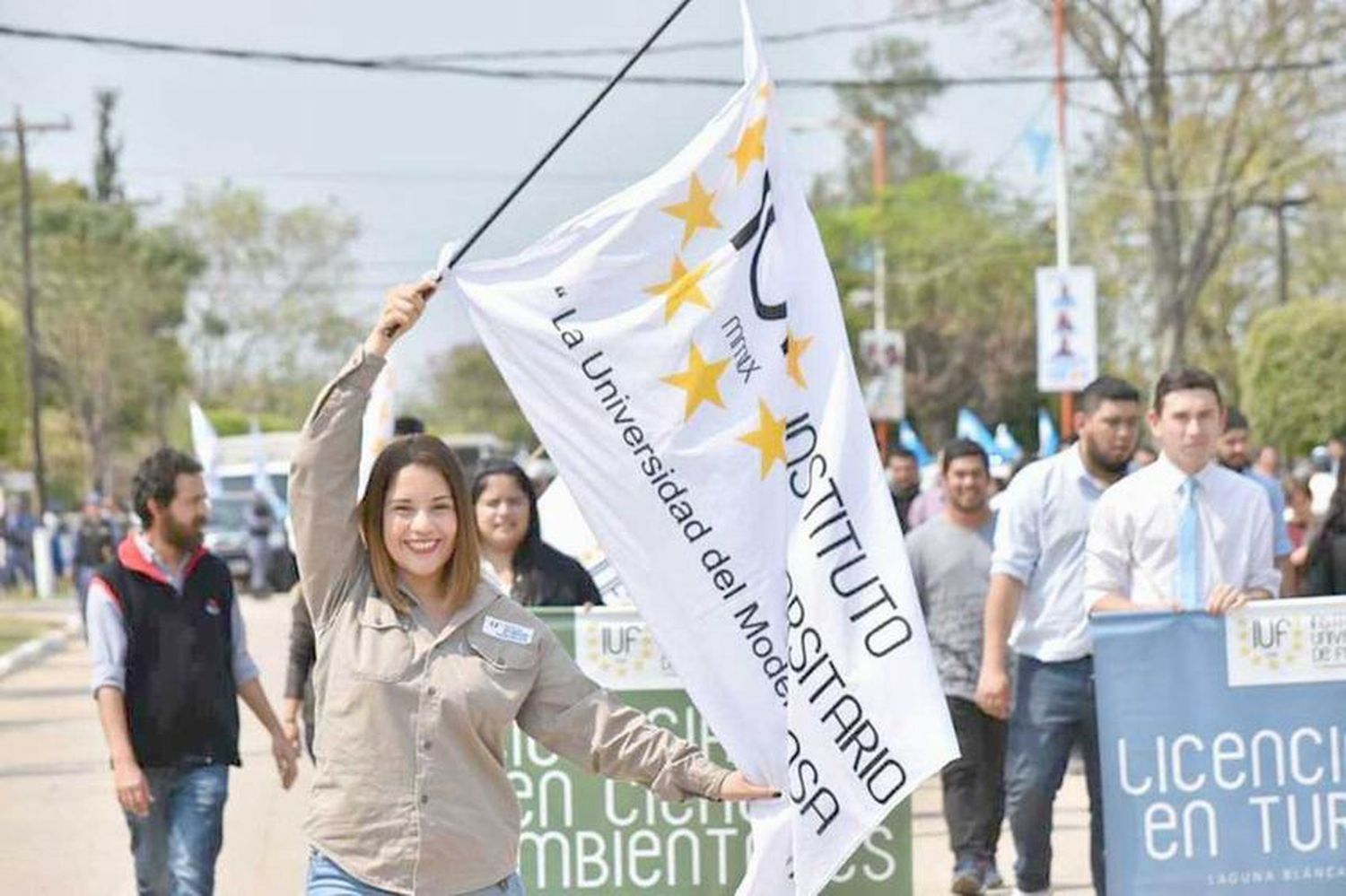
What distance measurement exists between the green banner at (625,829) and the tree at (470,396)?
90203 mm

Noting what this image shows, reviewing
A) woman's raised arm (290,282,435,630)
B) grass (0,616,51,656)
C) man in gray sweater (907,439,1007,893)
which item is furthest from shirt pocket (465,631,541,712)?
grass (0,616,51,656)

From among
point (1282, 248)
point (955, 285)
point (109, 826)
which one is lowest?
point (109, 826)

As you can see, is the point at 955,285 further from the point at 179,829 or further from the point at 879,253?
the point at 179,829

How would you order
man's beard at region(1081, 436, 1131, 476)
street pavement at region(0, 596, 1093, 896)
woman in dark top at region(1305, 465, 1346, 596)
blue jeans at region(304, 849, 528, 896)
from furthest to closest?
street pavement at region(0, 596, 1093, 896) < woman in dark top at region(1305, 465, 1346, 596) < man's beard at region(1081, 436, 1131, 476) < blue jeans at region(304, 849, 528, 896)

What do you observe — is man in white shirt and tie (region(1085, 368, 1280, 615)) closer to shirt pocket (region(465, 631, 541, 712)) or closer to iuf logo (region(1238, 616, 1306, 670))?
iuf logo (region(1238, 616, 1306, 670))

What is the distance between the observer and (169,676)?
7.68 m

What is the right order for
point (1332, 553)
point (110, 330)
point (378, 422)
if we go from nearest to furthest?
point (1332, 553) < point (378, 422) < point (110, 330)

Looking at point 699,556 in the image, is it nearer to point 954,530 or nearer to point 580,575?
point 580,575

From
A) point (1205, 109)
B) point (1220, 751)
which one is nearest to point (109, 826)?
point (1220, 751)

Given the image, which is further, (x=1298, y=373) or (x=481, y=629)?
(x=1298, y=373)

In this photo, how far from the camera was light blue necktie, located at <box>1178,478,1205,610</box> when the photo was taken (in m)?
8.33

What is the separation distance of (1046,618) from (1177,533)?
76cm

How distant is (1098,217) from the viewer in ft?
151

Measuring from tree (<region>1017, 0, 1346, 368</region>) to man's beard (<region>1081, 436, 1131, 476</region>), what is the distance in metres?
26.0
